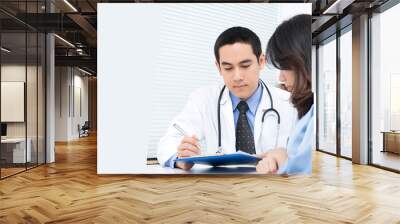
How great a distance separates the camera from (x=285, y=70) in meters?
6.53

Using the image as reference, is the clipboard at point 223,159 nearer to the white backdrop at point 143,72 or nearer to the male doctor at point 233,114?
the male doctor at point 233,114

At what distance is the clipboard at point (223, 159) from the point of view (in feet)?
20.6

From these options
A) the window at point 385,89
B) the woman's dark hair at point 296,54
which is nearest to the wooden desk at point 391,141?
the window at point 385,89

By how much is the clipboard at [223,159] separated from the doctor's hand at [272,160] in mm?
106

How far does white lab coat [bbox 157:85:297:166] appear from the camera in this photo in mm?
6266

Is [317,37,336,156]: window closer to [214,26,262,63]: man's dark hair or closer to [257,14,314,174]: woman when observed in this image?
[257,14,314,174]: woman

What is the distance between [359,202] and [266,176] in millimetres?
2113

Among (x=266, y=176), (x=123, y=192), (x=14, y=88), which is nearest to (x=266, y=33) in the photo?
(x=266, y=176)

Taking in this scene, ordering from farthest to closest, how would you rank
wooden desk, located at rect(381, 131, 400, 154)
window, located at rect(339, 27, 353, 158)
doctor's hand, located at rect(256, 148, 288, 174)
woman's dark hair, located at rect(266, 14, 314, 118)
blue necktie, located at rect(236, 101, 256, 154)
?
window, located at rect(339, 27, 353, 158), wooden desk, located at rect(381, 131, 400, 154), woman's dark hair, located at rect(266, 14, 314, 118), doctor's hand, located at rect(256, 148, 288, 174), blue necktie, located at rect(236, 101, 256, 154)

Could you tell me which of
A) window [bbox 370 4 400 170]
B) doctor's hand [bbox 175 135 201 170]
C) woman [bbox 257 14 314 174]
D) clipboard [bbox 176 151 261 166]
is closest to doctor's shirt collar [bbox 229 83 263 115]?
woman [bbox 257 14 314 174]

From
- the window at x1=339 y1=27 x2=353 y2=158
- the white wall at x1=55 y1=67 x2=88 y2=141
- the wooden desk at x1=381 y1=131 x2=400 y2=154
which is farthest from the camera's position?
the white wall at x1=55 y1=67 x2=88 y2=141

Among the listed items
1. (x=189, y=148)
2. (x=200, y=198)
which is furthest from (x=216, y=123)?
(x=200, y=198)

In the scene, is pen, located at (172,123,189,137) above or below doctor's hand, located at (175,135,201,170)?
above

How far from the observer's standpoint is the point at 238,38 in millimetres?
6473
